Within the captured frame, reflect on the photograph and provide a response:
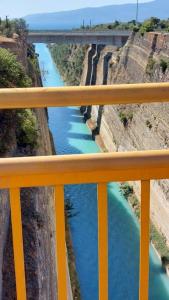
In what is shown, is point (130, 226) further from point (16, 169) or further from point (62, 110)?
point (62, 110)

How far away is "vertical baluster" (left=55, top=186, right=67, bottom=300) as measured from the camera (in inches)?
68.9

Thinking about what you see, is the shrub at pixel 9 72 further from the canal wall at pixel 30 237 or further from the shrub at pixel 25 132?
the canal wall at pixel 30 237

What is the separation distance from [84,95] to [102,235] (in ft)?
1.54

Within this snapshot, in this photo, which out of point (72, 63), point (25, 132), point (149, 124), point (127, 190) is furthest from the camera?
point (72, 63)

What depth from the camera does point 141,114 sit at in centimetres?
1677

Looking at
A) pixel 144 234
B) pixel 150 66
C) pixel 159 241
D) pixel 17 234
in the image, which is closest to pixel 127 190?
pixel 159 241

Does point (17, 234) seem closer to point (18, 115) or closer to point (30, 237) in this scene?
point (30, 237)

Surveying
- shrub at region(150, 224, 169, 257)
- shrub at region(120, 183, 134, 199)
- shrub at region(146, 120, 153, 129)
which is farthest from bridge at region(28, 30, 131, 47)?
shrub at region(150, 224, 169, 257)

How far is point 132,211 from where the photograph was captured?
14305 mm

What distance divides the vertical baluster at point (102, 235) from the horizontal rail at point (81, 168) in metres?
0.05

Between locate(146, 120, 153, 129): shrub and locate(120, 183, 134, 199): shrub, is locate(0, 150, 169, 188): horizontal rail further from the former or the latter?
locate(146, 120, 153, 129): shrub

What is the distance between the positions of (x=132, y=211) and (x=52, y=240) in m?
6.37

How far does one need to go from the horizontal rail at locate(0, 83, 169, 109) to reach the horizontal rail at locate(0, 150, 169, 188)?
17 centimetres

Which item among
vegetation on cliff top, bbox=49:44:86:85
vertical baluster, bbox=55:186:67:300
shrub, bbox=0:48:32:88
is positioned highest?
vertical baluster, bbox=55:186:67:300
